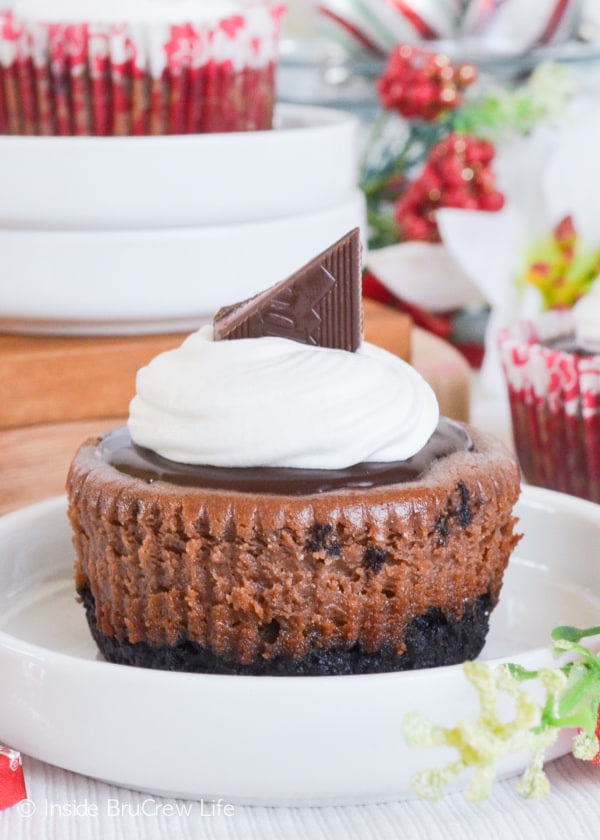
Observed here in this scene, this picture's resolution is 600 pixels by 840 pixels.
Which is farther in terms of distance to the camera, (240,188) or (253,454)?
(240,188)

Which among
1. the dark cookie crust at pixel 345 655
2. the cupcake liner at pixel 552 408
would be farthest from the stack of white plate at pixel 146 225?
the dark cookie crust at pixel 345 655

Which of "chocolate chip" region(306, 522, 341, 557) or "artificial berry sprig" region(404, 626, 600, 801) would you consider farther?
"chocolate chip" region(306, 522, 341, 557)

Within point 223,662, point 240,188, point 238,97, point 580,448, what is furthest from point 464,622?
point 238,97

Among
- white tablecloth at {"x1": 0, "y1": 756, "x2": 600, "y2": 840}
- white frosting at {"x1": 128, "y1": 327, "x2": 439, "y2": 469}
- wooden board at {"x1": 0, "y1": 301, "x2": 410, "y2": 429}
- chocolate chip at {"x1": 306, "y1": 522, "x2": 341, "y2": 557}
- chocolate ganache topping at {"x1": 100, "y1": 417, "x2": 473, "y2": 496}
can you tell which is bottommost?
white tablecloth at {"x1": 0, "y1": 756, "x2": 600, "y2": 840}

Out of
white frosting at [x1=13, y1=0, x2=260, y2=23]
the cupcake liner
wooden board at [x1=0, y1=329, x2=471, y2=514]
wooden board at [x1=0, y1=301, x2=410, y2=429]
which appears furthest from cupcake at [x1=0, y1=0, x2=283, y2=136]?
the cupcake liner

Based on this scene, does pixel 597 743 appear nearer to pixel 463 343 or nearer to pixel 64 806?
pixel 64 806

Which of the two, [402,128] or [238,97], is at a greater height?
[238,97]

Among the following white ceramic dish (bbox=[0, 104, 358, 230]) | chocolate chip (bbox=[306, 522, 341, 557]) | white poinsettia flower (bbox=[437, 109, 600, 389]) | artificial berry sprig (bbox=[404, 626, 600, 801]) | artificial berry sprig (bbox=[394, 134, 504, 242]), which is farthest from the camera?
artificial berry sprig (bbox=[394, 134, 504, 242])

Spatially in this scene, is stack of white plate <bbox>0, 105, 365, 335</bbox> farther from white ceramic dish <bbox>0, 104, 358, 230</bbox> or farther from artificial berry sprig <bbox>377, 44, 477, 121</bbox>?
artificial berry sprig <bbox>377, 44, 477, 121</bbox>
